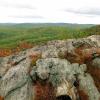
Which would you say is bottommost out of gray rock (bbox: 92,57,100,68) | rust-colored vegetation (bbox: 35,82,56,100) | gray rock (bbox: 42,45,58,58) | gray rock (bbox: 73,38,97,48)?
rust-colored vegetation (bbox: 35,82,56,100)

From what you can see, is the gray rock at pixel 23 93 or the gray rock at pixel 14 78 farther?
the gray rock at pixel 14 78

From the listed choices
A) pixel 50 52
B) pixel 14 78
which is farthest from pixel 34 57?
pixel 14 78

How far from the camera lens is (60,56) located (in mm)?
23156

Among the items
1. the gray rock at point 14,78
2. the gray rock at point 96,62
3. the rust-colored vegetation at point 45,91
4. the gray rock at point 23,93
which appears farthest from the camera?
the gray rock at point 96,62

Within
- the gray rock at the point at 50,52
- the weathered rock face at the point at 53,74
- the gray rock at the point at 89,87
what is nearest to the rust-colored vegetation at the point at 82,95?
the weathered rock face at the point at 53,74

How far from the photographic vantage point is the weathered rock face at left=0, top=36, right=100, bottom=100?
20547 mm

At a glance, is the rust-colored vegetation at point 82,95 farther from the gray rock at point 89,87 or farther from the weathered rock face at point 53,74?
the gray rock at point 89,87

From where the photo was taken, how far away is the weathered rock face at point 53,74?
2055 centimetres

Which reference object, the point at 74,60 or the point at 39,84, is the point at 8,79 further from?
the point at 74,60

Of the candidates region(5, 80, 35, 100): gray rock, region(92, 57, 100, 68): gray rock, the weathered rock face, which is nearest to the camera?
the weathered rock face

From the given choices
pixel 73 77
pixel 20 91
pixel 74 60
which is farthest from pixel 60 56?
pixel 20 91

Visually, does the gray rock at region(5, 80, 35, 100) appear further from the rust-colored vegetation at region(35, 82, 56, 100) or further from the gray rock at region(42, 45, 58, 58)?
the gray rock at region(42, 45, 58, 58)

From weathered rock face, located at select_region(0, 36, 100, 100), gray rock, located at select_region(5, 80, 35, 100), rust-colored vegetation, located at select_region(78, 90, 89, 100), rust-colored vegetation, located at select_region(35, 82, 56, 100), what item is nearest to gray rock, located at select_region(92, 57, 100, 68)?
weathered rock face, located at select_region(0, 36, 100, 100)

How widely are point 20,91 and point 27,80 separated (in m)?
1.01
